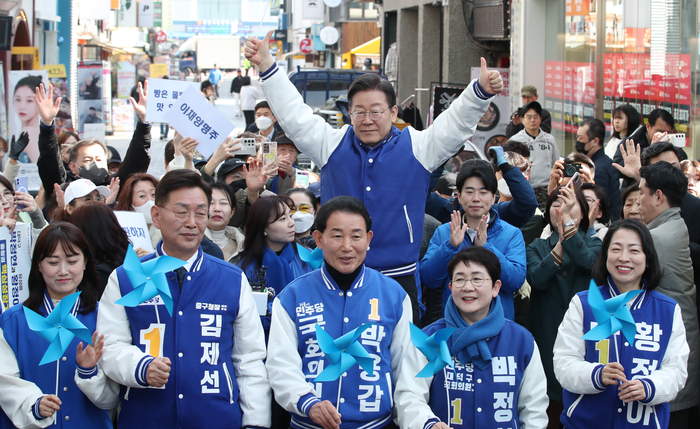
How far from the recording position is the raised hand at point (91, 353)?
274 cm

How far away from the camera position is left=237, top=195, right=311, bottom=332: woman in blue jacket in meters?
3.97

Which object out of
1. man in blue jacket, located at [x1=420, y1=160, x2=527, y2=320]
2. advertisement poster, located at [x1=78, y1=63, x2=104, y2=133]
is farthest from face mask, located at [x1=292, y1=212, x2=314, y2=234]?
advertisement poster, located at [x1=78, y1=63, x2=104, y2=133]

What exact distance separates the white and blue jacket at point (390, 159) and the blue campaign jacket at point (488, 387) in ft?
2.00

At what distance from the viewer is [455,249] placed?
12.5 feet

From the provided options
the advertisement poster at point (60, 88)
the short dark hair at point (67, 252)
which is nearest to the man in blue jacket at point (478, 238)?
the short dark hair at point (67, 252)

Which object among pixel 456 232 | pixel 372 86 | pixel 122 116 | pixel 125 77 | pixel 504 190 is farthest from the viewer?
pixel 125 77

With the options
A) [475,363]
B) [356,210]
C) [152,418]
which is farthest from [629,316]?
[152,418]

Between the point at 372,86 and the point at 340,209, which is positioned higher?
the point at 372,86

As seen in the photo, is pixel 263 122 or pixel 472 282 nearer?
pixel 472 282

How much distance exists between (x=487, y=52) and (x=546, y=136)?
7269mm

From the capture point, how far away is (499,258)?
374 cm

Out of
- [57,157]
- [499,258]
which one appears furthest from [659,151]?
[57,157]

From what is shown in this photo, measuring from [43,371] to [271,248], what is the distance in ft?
4.82

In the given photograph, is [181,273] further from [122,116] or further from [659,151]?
[122,116]
